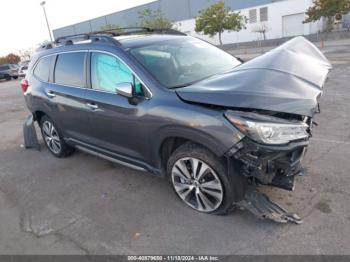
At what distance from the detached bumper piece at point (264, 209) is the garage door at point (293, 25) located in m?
40.7

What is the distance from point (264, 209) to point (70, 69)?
3195 millimetres

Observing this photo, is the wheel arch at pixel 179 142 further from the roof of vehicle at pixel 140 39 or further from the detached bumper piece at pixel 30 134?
the detached bumper piece at pixel 30 134

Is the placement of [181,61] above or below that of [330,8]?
below

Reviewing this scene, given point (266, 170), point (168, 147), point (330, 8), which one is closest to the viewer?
point (266, 170)

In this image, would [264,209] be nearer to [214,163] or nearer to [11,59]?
[214,163]

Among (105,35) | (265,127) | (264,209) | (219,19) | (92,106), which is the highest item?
(219,19)

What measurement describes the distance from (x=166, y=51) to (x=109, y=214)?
6.72 ft

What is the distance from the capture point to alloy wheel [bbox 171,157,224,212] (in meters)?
3.21

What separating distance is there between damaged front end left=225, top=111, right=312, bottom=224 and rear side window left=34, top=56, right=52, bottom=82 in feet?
11.4

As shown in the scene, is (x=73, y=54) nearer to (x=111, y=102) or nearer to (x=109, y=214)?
(x=111, y=102)

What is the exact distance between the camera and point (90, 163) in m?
5.15

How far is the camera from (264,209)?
3059 millimetres

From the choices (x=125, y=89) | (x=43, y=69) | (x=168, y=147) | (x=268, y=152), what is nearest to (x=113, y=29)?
(x=43, y=69)

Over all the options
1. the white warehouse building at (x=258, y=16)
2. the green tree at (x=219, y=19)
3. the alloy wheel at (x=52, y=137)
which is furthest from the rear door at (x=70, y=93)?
the white warehouse building at (x=258, y=16)
